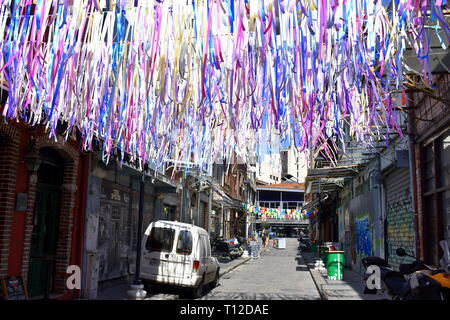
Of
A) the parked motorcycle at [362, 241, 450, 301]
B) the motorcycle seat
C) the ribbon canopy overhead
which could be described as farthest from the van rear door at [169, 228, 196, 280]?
the ribbon canopy overhead

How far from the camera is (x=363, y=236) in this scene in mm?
18047

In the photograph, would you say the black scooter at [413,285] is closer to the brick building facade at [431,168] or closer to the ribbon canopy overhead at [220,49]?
the ribbon canopy overhead at [220,49]

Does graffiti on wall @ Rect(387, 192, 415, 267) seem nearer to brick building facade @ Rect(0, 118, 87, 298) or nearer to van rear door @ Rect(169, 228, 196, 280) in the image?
van rear door @ Rect(169, 228, 196, 280)

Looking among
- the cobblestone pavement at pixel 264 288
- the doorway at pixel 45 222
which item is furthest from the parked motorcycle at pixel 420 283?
the doorway at pixel 45 222

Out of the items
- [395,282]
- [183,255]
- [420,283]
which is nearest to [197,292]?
[183,255]

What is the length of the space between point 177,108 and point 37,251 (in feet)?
22.7

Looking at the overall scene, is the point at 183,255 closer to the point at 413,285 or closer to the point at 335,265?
the point at 335,265

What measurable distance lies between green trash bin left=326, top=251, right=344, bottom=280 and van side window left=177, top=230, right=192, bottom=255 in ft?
21.2

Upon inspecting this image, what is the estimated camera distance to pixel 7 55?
414cm

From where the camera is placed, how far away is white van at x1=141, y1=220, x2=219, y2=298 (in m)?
11.6

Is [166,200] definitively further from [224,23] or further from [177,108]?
[224,23]

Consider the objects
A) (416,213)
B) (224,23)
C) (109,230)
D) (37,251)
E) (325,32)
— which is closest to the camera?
(325,32)

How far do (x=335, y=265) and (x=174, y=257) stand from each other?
23.0ft
